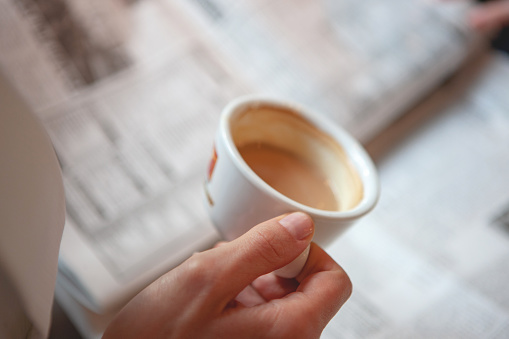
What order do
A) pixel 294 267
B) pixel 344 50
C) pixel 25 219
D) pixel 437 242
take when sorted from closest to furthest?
pixel 25 219 → pixel 294 267 → pixel 437 242 → pixel 344 50

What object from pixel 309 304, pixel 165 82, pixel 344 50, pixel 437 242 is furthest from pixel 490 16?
pixel 309 304

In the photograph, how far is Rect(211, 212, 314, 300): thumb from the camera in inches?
9.7

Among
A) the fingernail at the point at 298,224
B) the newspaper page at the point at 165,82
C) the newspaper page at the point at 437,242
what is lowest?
the newspaper page at the point at 437,242

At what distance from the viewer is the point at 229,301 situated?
25 centimetres

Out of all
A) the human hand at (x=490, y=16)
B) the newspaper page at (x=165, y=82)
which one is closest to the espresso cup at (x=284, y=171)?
the newspaper page at (x=165, y=82)

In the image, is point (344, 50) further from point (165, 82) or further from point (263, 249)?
point (263, 249)

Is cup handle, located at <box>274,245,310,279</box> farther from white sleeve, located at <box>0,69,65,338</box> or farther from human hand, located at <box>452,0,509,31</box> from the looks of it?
human hand, located at <box>452,0,509,31</box>

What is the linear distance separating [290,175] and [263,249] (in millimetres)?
120

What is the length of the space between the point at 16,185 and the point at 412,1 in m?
0.66

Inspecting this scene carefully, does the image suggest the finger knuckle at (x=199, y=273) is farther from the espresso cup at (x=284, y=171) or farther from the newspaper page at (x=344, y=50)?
the newspaper page at (x=344, y=50)

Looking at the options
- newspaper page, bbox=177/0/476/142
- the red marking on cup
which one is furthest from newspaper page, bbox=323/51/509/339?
the red marking on cup

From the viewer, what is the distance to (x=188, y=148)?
18.8 inches

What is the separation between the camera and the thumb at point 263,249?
9.7 inches

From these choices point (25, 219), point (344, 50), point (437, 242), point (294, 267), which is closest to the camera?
point (25, 219)
